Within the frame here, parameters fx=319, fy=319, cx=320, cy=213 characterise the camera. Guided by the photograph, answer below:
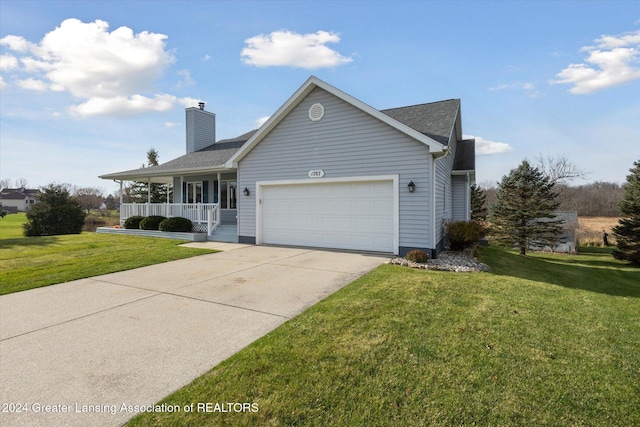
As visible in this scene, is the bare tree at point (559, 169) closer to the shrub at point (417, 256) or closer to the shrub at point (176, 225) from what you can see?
the shrub at point (417, 256)

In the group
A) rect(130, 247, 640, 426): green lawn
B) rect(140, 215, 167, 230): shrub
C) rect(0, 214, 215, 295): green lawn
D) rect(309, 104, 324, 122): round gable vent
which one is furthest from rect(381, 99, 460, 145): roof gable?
rect(140, 215, 167, 230): shrub

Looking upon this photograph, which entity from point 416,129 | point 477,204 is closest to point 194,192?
point 416,129

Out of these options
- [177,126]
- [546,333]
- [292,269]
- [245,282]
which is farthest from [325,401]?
[177,126]

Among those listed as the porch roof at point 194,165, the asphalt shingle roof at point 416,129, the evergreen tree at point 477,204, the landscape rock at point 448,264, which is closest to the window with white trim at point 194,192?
the porch roof at point 194,165

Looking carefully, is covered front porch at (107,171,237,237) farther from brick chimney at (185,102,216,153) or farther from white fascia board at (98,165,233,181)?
brick chimney at (185,102,216,153)

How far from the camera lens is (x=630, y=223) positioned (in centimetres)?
1653

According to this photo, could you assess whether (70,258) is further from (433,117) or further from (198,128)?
(433,117)

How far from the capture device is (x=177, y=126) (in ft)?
71.9

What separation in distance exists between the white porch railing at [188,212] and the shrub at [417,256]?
9.24 m

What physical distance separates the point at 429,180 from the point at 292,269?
15.3 feet

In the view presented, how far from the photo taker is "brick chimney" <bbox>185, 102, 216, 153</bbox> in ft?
64.2

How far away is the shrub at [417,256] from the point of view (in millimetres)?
8570

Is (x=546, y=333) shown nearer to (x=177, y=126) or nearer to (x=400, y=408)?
(x=400, y=408)

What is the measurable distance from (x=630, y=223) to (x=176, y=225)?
2274 cm
